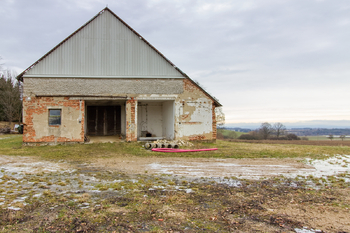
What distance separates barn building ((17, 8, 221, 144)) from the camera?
15.5 m

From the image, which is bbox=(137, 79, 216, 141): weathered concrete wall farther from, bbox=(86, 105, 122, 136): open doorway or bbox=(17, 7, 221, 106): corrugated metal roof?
bbox=(86, 105, 122, 136): open doorway

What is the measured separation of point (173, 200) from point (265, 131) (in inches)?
1455

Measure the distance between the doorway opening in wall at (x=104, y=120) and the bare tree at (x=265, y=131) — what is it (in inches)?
950

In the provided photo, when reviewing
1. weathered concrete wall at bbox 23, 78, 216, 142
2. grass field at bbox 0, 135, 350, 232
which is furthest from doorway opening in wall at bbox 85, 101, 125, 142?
grass field at bbox 0, 135, 350, 232

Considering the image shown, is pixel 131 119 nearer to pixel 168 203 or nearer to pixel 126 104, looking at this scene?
pixel 126 104

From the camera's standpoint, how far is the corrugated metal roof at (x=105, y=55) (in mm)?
15711

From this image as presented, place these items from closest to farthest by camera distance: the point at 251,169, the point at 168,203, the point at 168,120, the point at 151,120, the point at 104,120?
1. the point at 168,203
2. the point at 251,169
3. the point at 168,120
4. the point at 151,120
5. the point at 104,120

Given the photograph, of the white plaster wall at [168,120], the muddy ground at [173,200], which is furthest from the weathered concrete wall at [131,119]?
the muddy ground at [173,200]

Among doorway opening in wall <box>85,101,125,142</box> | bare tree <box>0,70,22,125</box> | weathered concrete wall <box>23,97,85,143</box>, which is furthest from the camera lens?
bare tree <box>0,70,22,125</box>

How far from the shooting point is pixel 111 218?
3979 mm

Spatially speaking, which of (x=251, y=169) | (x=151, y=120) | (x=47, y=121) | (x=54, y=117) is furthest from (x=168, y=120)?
(x=251, y=169)

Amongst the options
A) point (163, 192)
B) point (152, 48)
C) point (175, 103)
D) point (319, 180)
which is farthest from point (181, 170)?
point (152, 48)

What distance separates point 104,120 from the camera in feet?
70.3

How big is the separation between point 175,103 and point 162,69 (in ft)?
7.95
